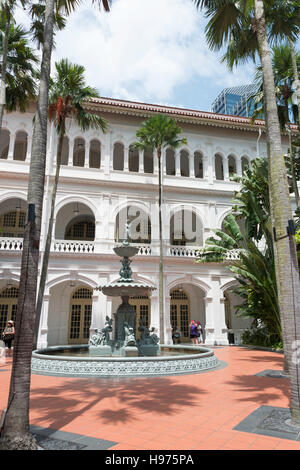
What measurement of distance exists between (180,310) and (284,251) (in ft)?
65.6

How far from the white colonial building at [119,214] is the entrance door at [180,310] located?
0.25ft

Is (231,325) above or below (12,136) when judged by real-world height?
below

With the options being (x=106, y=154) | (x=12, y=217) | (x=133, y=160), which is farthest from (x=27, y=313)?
(x=133, y=160)

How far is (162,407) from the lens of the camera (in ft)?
21.1

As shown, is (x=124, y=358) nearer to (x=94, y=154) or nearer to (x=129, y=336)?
(x=129, y=336)

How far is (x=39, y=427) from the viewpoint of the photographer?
17.0 feet

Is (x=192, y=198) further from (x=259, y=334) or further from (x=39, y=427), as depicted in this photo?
(x=39, y=427)

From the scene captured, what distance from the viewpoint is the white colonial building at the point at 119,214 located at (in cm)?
2108

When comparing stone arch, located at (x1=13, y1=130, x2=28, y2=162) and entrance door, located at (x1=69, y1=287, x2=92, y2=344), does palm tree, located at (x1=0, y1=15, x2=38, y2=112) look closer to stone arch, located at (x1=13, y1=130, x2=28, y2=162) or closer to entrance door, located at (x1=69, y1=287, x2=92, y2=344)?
stone arch, located at (x1=13, y1=130, x2=28, y2=162)

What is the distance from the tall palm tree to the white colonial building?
1573cm

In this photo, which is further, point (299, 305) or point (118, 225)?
point (118, 225)

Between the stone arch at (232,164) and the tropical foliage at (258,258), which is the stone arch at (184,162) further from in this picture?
the tropical foliage at (258,258)
